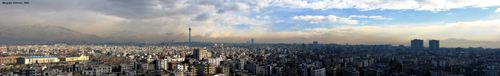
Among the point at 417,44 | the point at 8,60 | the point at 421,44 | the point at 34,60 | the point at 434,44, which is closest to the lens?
the point at 8,60

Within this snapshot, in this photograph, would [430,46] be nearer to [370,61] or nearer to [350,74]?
[370,61]

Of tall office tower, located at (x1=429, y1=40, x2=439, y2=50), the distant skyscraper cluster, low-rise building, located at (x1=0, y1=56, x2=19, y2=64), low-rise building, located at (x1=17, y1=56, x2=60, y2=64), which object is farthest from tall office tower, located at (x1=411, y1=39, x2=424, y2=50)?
low-rise building, located at (x1=0, y1=56, x2=19, y2=64)

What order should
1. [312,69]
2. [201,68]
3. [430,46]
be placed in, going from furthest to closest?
[430,46], [201,68], [312,69]

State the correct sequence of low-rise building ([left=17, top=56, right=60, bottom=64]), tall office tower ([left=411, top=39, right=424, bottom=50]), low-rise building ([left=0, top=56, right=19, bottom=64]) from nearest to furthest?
low-rise building ([left=0, top=56, right=19, bottom=64]), low-rise building ([left=17, top=56, right=60, bottom=64]), tall office tower ([left=411, top=39, right=424, bottom=50])

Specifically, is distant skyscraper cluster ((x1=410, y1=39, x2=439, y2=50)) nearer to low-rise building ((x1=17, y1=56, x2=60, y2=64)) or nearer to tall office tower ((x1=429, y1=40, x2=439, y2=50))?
tall office tower ((x1=429, y1=40, x2=439, y2=50))

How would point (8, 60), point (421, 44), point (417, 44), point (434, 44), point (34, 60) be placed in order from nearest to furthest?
point (8, 60) < point (34, 60) < point (434, 44) < point (421, 44) < point (417, 44)

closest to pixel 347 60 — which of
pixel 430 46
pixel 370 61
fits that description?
pixel 370 61

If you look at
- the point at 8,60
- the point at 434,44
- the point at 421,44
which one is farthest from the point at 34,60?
the point at 434,44

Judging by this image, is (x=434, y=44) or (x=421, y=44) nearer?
(x=434, y=44)

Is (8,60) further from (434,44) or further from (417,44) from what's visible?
(434,44)

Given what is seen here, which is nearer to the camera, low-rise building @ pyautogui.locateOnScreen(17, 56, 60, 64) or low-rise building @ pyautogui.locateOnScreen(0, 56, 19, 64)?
low-rise building @ pyautogui.locateOnScreen(0, 56, 19, 64)

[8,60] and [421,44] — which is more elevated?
[421,44]
